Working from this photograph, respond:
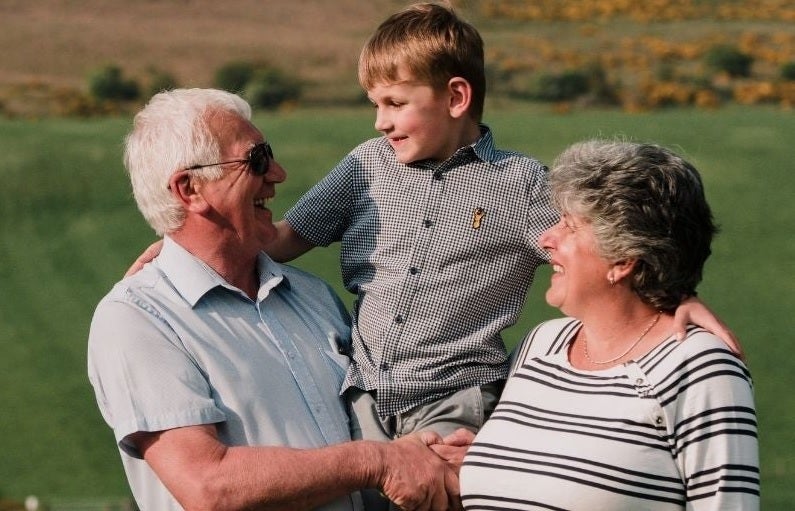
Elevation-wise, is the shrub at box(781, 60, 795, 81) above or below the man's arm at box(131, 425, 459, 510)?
below

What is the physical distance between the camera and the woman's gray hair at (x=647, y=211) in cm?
304

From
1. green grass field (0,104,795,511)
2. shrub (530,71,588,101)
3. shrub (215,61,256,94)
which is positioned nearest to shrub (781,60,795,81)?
green grass field (0,104,795,511)

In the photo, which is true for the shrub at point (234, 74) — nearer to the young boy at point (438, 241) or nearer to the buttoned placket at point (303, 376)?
the young boy at point (438, 241)

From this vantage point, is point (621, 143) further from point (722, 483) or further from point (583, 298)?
point (722, 483)

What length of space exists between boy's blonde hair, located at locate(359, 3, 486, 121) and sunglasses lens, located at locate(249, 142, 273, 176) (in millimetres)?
347

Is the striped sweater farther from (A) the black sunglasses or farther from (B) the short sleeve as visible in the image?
(A) the black sunglasses

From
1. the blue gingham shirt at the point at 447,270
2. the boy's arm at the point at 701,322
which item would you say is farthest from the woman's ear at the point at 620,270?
the blue gingham shirt at the point at 447,270

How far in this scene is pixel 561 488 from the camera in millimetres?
3029

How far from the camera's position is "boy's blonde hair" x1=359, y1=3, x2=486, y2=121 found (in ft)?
11.4

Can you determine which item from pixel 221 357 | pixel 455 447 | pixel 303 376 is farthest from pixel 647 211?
pixel 221 357

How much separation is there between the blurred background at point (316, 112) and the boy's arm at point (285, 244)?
561 centimetres

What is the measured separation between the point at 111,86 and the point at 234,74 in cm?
112

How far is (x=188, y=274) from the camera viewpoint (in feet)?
11.0

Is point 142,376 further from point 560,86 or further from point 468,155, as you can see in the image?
point 560,86
